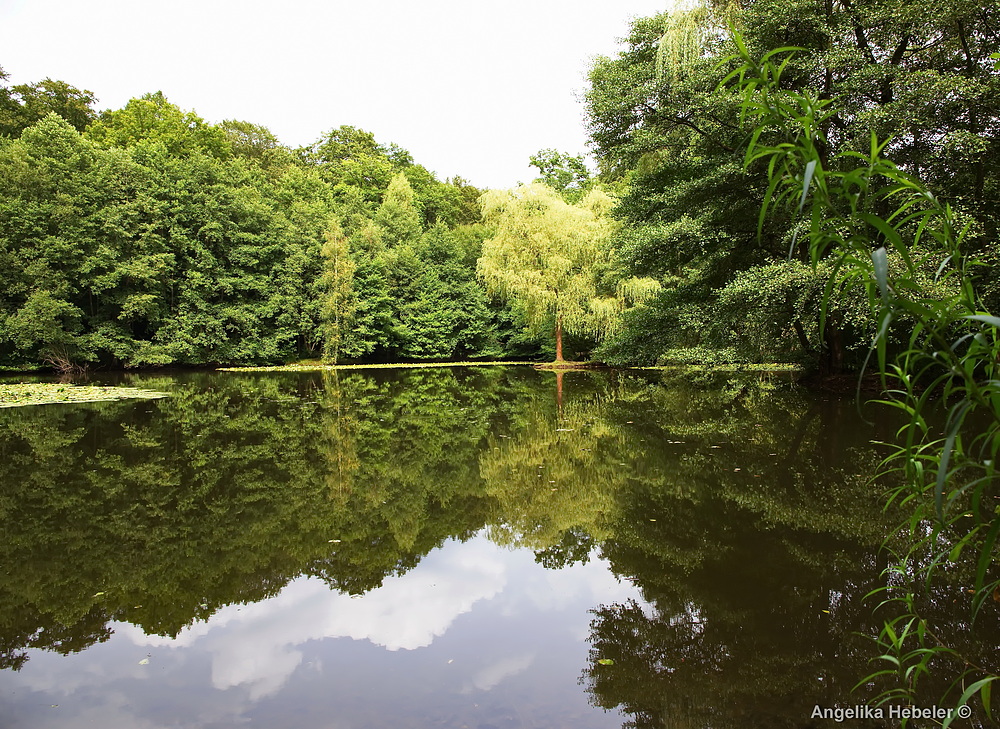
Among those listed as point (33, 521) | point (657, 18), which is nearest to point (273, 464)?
point (33, 521)

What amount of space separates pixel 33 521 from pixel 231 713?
3.60 m

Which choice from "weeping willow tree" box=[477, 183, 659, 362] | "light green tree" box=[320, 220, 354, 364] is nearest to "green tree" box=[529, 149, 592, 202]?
"weeping willow tree" box=[477, 183, 659, 362]

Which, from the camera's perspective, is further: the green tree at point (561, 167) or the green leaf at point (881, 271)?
the green tree at point (561, 167)

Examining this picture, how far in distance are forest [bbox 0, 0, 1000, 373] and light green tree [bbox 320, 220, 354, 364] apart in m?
0.10

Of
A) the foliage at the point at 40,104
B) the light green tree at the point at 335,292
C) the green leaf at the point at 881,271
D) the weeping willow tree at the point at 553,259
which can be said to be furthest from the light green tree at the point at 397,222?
the green leaf at the point at 881,271

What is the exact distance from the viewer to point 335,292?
2736cm

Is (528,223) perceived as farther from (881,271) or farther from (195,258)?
(881,271)

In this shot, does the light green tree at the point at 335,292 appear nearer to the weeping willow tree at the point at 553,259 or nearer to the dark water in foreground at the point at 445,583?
the weeping willow tree at the point at 553,259

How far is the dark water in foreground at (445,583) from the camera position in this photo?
105 inches

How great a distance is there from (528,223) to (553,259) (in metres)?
2.00

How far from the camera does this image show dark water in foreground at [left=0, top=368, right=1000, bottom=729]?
8.74 feet

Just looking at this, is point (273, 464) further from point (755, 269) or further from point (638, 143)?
point (638, 143)

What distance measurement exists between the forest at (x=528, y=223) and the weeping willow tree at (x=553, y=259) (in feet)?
0.32

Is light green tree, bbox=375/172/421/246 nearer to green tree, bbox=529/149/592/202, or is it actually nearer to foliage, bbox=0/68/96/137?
green tree, bbox=529/149/592/202
